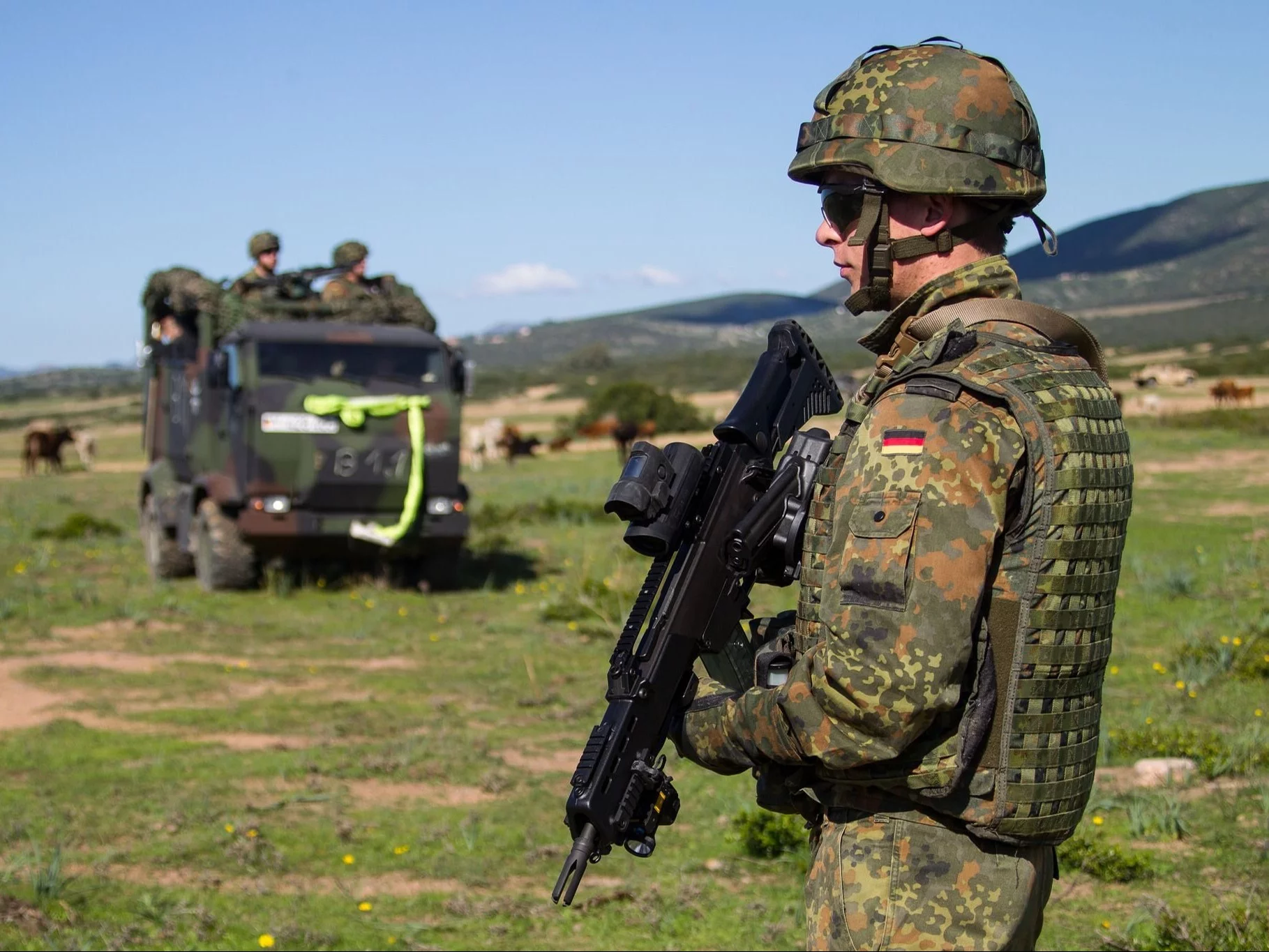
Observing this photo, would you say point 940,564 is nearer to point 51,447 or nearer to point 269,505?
point 269,505

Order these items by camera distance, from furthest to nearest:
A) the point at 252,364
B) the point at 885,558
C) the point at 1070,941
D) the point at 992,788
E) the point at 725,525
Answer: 1. the point at 252,364
2. the point at 1070,941
3. the point at 725,525
4. the point at 992,788
5. the point at 885,558

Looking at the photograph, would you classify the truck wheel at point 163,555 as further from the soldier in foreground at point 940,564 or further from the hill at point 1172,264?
the hill at point 1172,264

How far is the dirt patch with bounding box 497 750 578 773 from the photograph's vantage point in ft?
24.0

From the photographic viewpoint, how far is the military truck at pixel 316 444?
11.7m

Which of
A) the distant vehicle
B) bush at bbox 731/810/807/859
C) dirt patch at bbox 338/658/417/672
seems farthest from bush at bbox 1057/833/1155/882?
the distant vehicle

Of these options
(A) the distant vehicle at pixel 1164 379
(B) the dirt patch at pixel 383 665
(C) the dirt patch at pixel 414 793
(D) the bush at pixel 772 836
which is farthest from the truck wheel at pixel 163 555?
(A) the distant vehicle at pixel 1164 379

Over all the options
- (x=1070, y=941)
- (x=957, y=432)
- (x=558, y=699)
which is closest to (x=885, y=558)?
(x=957, y=432)

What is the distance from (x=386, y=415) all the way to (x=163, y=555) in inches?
112

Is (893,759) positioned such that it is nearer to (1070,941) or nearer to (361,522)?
(1070,941)

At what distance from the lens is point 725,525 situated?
2695 mm

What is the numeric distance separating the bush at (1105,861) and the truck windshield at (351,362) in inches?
310

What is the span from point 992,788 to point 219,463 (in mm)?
10708

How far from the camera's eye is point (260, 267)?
43.1 ft

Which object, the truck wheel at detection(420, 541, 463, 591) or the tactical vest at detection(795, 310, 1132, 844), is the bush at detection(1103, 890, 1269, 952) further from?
the truck wheel at detection(420, 541, 463, 591)
